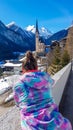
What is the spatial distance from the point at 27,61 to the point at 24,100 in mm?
507

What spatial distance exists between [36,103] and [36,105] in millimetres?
27

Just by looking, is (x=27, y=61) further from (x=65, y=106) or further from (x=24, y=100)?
(x=65, y=106)

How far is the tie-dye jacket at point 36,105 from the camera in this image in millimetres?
3480

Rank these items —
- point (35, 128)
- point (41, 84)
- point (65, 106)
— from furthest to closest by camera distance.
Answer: point (65, 106) < point (41, 84) < point (35, 128)

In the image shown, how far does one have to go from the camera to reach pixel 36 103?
359 centimetres

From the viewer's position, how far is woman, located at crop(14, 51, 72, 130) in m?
3.48

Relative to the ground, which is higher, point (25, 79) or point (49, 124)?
point (25, 79)

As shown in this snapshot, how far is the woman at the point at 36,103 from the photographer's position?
348cm

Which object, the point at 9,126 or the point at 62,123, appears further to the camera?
the point at 9,126

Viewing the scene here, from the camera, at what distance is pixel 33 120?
3.47 meters

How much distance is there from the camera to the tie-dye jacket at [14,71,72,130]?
348 cm

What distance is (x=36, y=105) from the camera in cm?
357

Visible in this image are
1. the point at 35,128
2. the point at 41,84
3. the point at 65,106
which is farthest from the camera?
the point at 65,106

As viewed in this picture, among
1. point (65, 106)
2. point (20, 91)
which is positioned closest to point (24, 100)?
point (20, 91)
